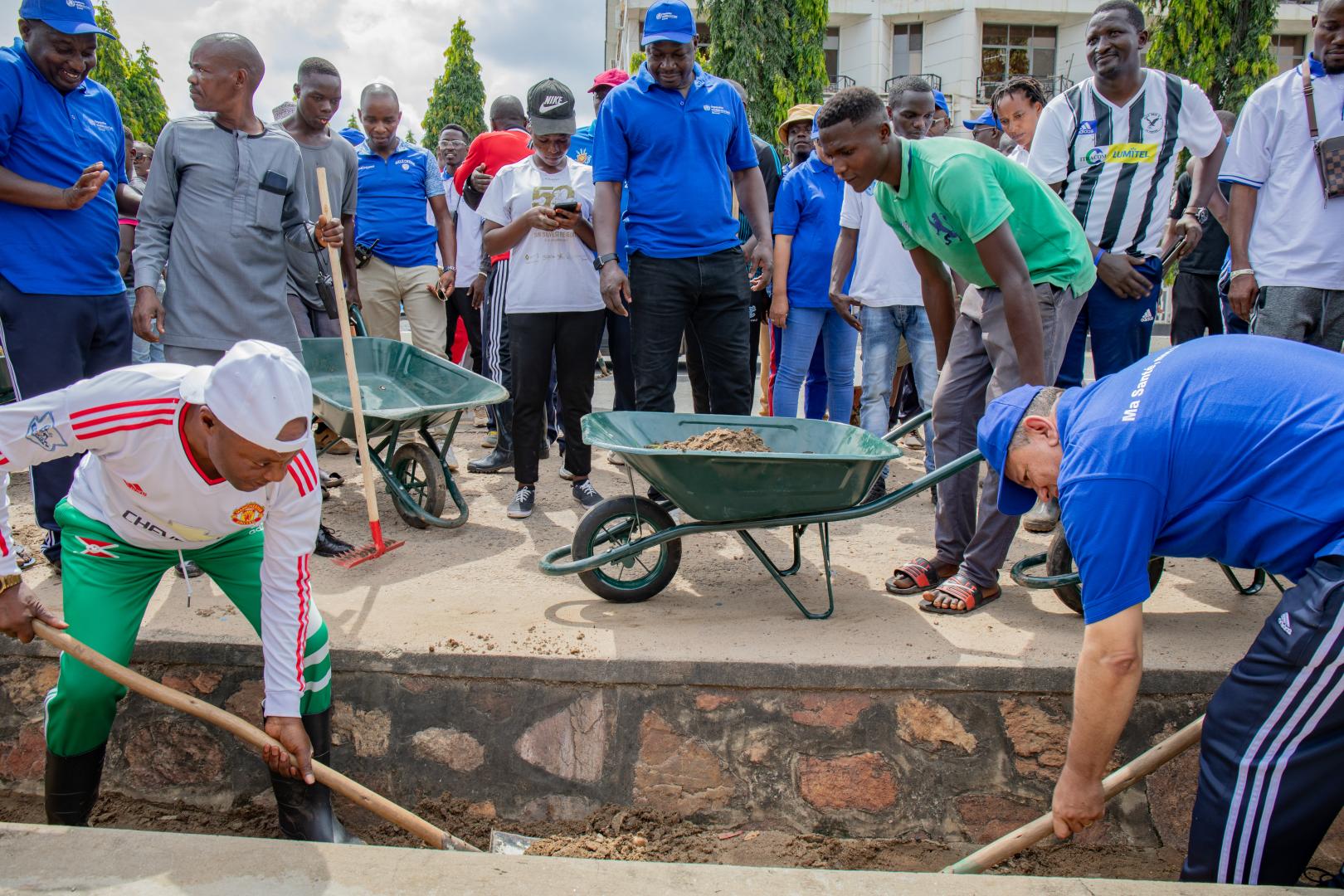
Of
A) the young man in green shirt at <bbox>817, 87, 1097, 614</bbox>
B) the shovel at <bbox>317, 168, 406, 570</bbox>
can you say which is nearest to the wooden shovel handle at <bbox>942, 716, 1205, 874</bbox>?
the young man in green shirt at <bbox>817, 87, 1097, 614</bbox>

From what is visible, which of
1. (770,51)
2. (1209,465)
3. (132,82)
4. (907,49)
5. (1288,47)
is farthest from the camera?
(907,49)

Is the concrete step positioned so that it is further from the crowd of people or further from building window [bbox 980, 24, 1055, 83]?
building window [bbox 980, 24, 1055, 83]

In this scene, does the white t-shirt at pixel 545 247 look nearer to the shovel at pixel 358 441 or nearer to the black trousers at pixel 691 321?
the black trousers at pixel 691 321

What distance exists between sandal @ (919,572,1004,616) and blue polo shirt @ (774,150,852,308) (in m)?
2.09

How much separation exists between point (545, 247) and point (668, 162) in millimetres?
739

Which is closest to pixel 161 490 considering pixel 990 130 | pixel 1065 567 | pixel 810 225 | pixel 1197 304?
pixel 1065 567

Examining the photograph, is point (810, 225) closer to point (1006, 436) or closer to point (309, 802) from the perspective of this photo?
point (1006, 436)

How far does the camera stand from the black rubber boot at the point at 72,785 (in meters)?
2.73

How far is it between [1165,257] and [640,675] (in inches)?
125

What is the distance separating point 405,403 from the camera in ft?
16.6

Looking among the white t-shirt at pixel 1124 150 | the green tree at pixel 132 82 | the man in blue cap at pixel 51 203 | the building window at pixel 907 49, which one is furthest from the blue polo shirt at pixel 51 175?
the building window at pixel 907 49

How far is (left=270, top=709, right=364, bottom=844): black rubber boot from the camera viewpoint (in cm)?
288

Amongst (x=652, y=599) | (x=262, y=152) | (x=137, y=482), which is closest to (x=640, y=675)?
(x=652, y=599)

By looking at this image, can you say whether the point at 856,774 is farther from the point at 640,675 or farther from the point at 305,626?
the point at 305,626
